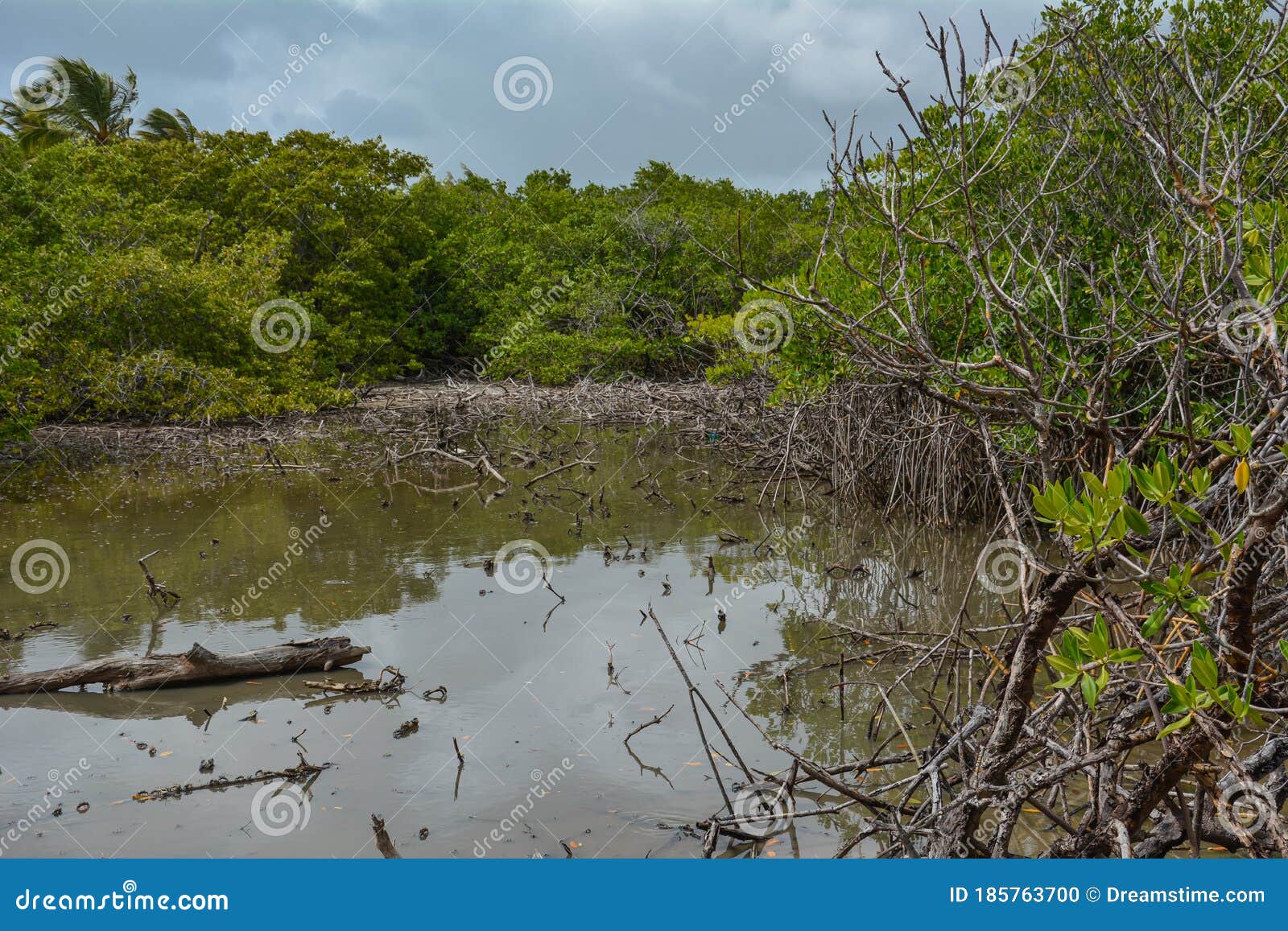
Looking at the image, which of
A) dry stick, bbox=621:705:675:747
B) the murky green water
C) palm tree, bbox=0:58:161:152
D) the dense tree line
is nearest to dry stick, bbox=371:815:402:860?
the murky green water

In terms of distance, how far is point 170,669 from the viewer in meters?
5.51

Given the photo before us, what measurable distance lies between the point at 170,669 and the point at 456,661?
4.99 ft

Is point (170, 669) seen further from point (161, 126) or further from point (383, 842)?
point (161, 126)

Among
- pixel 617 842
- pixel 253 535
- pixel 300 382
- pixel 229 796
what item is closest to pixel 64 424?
pixel 300 382

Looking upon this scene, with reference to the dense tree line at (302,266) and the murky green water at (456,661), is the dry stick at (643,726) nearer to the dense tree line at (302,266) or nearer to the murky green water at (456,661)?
the murky green water at (456,661)

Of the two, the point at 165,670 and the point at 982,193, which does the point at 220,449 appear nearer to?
the point at 165,670

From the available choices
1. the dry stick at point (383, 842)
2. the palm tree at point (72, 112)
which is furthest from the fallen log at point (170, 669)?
the palm tree at point (72, 112)

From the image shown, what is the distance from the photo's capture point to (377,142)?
2727 centimetres

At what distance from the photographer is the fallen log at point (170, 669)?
5.41 m

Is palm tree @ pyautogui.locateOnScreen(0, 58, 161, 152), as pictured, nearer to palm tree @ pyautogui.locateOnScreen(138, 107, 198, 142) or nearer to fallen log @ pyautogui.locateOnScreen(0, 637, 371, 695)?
palm tree @ pyautogui.locateOnScreen(138, 107, 198, 142)

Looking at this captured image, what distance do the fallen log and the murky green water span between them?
0.28 feet

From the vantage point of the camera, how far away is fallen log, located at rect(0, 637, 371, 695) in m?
5.41

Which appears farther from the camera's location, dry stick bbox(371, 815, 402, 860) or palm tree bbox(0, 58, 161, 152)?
palm tree bbox(0, 58, 161, 152)

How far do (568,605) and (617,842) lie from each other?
3.27m
